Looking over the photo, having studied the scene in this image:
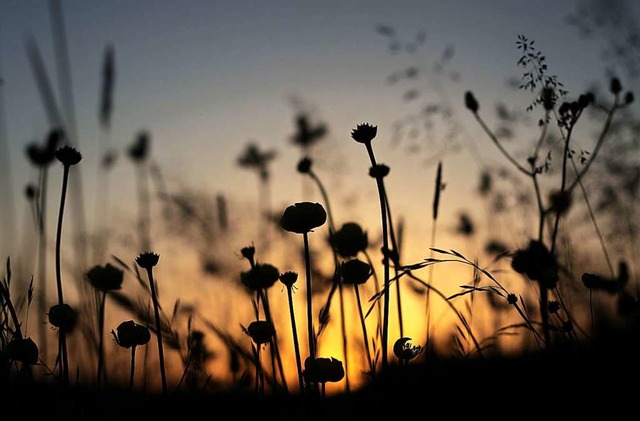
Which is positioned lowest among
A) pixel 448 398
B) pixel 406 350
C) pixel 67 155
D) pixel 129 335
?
pixel 448 398

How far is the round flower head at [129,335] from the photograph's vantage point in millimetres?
1865

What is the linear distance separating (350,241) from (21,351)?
0.93 metres

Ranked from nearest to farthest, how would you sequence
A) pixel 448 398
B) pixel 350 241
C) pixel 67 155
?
pixel 67 155 < pixel 448 398 < pixel 350 241

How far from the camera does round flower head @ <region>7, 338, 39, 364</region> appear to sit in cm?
166

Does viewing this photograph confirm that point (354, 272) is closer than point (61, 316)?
No

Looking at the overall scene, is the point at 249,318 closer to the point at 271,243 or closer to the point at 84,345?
the point at 271,243

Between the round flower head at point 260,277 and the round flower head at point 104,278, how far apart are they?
0.37 metres

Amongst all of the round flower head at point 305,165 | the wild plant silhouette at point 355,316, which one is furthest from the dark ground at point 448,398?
the round flower head at point 305,165

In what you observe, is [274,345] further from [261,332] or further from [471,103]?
[471,103]

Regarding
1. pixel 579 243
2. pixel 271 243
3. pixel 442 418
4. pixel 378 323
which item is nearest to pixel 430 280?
pixel 378 323

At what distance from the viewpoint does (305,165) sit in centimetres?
289

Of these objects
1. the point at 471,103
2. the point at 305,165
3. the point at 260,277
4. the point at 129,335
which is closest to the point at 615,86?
the point at 471,103

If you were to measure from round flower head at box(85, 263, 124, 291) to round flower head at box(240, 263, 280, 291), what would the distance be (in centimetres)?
37

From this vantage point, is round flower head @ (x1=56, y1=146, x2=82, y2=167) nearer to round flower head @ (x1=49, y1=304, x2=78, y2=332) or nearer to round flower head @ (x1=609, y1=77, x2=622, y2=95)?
round flower head @ (x1=49, y1=304, x2=78, y2=332)
